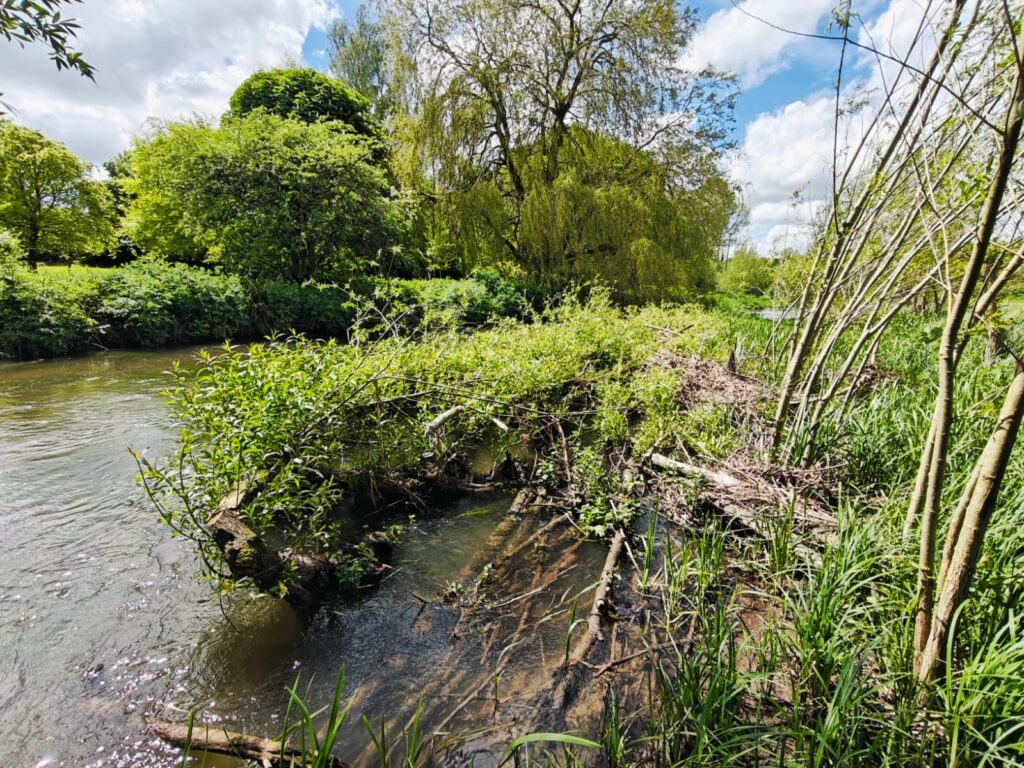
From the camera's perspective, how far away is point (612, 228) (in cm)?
1471

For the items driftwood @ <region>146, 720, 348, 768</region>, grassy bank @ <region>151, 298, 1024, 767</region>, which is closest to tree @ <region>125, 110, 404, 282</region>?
grassy bank @ <region>151, 298, 1024, 767</region>

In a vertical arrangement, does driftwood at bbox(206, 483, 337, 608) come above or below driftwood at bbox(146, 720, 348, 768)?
above

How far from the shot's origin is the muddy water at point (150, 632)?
2350mm

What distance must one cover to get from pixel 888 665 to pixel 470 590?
2.34 metres

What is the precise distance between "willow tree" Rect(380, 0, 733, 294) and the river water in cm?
1301

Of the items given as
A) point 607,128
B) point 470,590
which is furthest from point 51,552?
point 607,128

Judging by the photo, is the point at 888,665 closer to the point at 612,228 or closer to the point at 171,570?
the point at 171,570

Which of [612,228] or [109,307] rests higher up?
[612,228]

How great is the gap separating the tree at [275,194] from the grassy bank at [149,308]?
115cm

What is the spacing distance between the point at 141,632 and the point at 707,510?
4.05m

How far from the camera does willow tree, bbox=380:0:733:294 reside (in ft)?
49.0

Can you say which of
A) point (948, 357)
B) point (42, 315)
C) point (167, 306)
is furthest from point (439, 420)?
point (42, 315)

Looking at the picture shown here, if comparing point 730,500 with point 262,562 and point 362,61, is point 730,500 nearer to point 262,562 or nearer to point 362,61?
point 262,562

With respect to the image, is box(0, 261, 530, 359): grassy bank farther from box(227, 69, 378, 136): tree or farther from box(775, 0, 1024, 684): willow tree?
box(227, 69, 378, 136): tree
